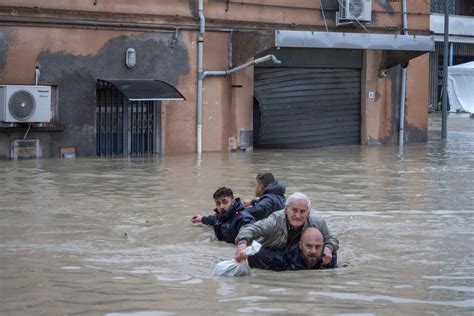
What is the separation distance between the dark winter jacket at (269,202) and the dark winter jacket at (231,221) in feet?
0.43

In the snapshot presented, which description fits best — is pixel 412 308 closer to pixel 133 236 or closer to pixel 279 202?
pixel 279 202

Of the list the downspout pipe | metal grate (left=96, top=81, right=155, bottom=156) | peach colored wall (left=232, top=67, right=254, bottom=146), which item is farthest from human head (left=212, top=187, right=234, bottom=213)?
peach colored wall (left=232, top=67, right=254, bottom=146)

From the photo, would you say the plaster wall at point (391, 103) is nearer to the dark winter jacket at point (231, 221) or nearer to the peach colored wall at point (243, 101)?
the peach colored wall at point (243, 101)

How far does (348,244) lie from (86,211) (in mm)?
4206

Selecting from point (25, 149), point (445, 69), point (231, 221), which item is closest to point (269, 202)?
point (231, 221)

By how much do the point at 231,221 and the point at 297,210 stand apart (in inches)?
81.3

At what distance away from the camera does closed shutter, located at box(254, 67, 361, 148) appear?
26625 millimetres

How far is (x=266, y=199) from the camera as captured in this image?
39.2 feet

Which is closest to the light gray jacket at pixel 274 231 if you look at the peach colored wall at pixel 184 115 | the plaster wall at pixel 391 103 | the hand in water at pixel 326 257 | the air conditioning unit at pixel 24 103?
the hand in water at pixel 326 257

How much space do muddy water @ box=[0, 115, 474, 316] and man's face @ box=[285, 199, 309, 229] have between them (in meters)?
0.51

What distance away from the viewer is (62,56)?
2258cm

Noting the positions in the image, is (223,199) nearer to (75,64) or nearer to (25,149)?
(25,149)

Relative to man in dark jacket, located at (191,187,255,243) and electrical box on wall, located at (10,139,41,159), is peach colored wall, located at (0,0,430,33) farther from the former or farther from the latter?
man in dark jacket, located at (191,187,255,243)

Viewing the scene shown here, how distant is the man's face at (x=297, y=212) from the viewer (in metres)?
9.82
